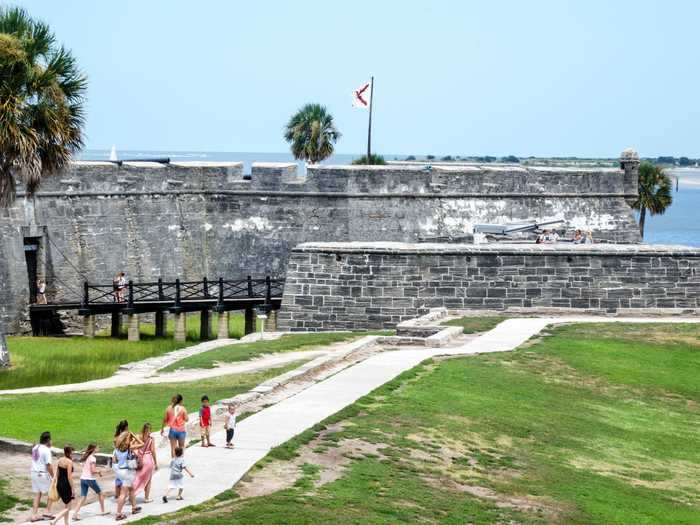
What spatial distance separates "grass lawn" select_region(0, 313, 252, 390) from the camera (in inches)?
1058

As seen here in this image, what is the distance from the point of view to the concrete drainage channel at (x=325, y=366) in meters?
18.9

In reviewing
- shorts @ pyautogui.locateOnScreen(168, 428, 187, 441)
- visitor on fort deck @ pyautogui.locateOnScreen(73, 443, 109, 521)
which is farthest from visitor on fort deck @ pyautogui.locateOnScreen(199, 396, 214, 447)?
visitor on fort deck @ pyautogui.locateOnScreen(73, 443, 109, 521)

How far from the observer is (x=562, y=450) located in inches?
790

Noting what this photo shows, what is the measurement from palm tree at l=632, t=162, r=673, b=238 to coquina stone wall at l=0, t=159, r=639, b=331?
16.5 m

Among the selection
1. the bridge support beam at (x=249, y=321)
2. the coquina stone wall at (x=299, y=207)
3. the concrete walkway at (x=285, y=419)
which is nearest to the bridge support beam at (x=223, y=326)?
the bridge support beam at (x=249, y=321)

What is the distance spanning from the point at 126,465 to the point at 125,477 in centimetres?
16

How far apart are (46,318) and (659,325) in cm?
1490

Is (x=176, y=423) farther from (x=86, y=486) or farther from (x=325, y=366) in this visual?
(x=325, y=366)

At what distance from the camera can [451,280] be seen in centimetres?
3328

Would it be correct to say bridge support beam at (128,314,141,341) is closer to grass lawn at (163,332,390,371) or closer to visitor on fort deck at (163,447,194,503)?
grass lawn at (163,332,390,371)

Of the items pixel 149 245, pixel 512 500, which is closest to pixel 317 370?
pixel 512 500

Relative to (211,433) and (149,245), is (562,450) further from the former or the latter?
(149,245)

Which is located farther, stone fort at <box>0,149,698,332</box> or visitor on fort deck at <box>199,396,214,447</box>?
stone fort at <box>0,149,698,332</box>

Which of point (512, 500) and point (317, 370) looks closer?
point (512, 500)
